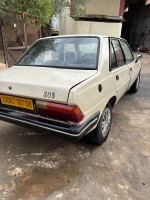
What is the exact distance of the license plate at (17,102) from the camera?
1.84 metres

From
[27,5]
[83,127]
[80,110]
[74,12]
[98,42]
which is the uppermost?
[74,12]

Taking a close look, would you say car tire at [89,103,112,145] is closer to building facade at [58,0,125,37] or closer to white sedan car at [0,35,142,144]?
white sedan car at [0,35,142,144]

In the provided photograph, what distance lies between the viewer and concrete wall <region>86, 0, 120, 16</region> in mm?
10393

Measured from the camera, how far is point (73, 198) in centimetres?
162

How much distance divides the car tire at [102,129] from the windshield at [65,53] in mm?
739

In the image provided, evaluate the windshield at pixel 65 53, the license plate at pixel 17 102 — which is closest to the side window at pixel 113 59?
the windshield at pixel 65 53

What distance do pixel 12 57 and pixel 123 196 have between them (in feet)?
20.9

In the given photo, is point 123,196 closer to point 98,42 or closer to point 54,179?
point 54,179

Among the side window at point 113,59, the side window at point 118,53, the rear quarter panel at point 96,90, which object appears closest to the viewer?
the rear quarter panel at point 96,90

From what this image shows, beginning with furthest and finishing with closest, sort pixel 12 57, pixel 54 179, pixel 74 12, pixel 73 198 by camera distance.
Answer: pixel 74 12, pixel 12 57, pixel 54 179, pixel 73 198

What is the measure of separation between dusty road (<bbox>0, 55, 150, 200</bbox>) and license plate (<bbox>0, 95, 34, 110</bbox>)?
30.3 inches

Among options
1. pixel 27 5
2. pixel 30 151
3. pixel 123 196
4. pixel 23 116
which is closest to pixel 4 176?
pixel 30 151

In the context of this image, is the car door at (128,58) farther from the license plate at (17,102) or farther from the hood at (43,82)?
the license plate at (17,102)

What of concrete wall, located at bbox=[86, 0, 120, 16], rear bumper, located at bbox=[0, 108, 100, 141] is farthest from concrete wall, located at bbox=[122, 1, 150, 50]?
rear bumper, located at bbox=[0, 108, 100, 141]
